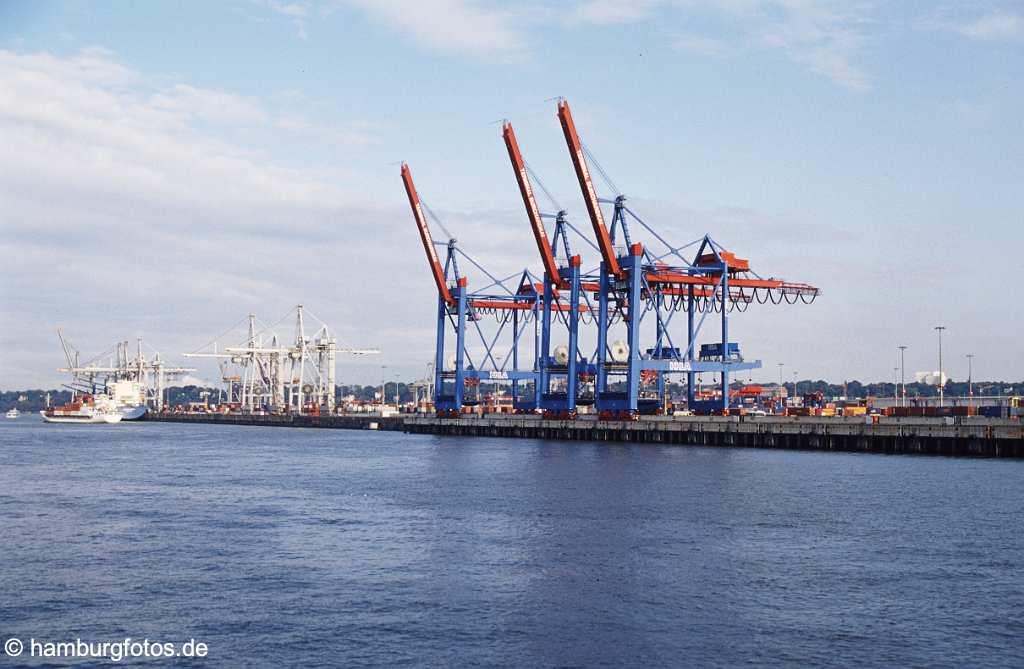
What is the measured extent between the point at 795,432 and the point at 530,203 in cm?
3544

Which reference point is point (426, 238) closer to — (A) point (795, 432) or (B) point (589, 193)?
(B) point (589, 193)

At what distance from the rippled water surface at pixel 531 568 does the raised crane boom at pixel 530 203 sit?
4949 centimetres

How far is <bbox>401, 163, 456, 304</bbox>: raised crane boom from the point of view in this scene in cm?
12069

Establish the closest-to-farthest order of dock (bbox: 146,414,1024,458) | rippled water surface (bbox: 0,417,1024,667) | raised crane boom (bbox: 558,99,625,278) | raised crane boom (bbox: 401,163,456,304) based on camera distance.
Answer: rippled water surface (bbox: 0,417,1024,667)
dock (bbox: 146,414,1024,458)
raised crane boom (bbox: 558,99,625,278)
raised crane boom (bbox: 401,163,456,304)

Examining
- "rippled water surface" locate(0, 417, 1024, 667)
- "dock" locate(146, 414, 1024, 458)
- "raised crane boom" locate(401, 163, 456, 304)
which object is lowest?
"rippled water surface" locate(0, 417, 1024, 667)

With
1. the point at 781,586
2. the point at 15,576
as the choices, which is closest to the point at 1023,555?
the point at 781,586

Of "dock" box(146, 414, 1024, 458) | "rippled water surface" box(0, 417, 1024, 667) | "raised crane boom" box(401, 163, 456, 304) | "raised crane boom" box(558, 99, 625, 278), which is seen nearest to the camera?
"rippled water surface" box(0, 417, 1024, 667)

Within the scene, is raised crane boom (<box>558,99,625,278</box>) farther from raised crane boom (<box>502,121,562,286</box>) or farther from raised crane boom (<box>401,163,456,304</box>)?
raised crane boom (<box>401,163,456,304</box>)

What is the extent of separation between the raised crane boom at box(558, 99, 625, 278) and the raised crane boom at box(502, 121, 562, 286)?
9043 millimetres

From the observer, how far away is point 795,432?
3364 inches

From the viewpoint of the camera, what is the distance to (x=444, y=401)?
130 meters

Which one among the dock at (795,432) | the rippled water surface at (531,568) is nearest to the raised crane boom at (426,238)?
the dock at (795,432)

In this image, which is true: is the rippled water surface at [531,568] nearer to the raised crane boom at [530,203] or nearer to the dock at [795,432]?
the dock at [795,432]

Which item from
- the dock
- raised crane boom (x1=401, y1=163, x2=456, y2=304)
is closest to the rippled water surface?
the dock
